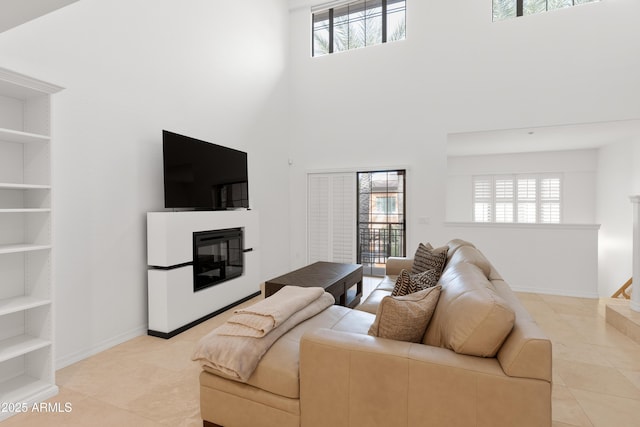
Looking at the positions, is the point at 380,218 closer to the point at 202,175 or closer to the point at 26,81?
the point at 202,175

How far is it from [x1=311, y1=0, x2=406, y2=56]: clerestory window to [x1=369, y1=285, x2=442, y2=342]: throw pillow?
5.08 m

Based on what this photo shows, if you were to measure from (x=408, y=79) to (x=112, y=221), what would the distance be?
179 inches

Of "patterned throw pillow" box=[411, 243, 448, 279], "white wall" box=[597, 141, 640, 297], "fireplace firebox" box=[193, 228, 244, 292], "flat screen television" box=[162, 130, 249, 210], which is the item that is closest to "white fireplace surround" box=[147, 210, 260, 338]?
"fireplace firebox" box=[193, 228, 244, 292]

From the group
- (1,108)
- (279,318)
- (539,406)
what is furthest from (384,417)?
(1,108)

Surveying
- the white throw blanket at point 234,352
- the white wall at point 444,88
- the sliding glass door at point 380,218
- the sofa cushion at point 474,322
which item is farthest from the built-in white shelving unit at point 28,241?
the sliding glass door at point 380,218

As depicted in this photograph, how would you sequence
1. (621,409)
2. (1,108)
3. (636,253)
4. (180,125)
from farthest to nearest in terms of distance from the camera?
(180,125)
(636,253)
(1,108)
(621,409)

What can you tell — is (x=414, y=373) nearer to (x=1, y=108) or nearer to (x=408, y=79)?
(x=1, y=108)

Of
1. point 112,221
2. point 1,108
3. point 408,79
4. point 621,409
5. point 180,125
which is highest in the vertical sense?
point 408,79

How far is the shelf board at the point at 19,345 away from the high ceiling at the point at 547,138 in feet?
17.4

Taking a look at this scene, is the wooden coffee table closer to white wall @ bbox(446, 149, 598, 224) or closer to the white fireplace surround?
the white fireplace surround

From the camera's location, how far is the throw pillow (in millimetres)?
1594

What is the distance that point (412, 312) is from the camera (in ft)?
5.26

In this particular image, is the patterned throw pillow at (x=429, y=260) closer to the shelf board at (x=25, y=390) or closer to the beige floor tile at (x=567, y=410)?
the beige floor tile at (x=567, y=410)

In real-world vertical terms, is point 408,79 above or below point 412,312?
above
